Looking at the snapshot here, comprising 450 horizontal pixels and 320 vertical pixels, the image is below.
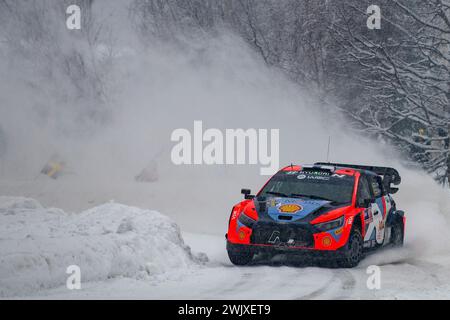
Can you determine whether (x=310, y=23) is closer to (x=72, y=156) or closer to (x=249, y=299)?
(x=72, y=156)

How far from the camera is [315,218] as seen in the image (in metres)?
12.0

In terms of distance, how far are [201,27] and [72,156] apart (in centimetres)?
942

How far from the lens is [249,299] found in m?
9.00

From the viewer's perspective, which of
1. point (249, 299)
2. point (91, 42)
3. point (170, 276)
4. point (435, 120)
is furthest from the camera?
point (91, 42)

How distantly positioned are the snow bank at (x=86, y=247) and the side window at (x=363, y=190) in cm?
248

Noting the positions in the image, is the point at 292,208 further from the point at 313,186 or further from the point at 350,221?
the point at 313,186

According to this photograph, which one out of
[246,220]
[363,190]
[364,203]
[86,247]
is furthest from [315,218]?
[86,247]

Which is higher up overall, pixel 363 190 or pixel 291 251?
pixel 363 190

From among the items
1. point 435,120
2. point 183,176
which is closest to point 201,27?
point 183,176

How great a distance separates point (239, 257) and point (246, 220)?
0.53 metres

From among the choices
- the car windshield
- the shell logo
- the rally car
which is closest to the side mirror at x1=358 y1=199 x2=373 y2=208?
the rally car

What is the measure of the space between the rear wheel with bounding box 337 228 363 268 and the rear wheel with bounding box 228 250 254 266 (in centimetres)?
128

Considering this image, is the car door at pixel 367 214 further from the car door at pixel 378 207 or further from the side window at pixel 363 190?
the car door at pixel 378 207

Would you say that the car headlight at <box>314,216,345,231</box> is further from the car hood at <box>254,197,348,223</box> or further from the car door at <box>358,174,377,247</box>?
the car door at <box>358,174,377,247</box>
